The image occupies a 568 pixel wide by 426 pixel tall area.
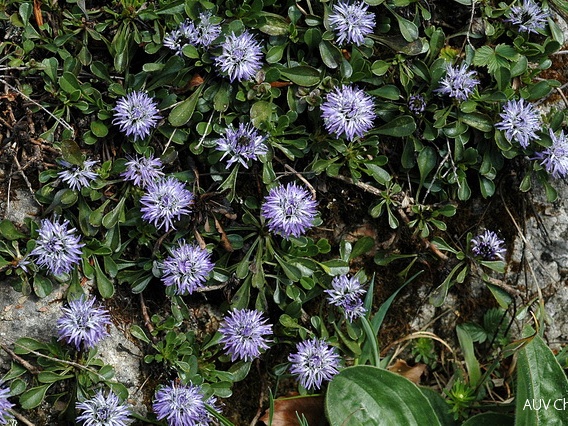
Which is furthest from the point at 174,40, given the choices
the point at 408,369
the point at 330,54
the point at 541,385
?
the point at 541,385

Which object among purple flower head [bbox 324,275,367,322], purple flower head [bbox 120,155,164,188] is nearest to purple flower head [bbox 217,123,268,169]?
purple flower head [bbox 120,155,164,188]

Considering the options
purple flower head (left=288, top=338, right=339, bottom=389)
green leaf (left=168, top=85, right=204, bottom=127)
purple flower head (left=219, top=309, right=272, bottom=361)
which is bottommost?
purple flower head (left=288, top=338, right=339, bottom=389)

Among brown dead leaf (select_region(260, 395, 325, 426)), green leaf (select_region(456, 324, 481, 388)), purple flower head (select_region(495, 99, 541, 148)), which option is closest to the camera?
purple flower head (select_region(495, 99, 541, 148))

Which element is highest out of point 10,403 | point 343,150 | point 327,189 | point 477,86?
point 477,86

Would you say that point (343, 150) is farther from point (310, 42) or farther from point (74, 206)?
point (74, 206)

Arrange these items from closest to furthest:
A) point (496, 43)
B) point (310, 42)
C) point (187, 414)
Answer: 1. point (187, 414)
2. point (310, 42)
3. point (496, 43)

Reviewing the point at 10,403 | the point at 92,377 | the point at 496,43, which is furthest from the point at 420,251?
the point at 10,403

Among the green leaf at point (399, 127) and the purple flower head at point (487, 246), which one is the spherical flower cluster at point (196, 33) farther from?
the purple flower head at point (487, 246)

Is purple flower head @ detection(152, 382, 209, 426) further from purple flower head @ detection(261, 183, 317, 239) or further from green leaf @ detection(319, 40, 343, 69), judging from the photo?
green leaf @ detection(319, 40, 343, 69)
